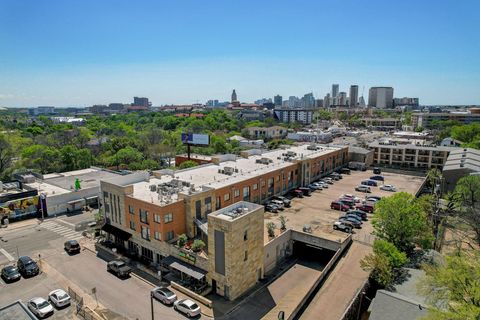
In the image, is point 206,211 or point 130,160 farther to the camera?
point 130,160

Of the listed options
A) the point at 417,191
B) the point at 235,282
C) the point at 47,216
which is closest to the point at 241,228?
the point at 235,282

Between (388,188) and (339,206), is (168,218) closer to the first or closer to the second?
(339,206)

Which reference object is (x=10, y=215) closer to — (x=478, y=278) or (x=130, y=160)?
(x=130, y=160)

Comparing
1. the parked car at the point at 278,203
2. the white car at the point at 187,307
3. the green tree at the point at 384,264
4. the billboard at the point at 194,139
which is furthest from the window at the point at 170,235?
the billboard at the point at 194,139

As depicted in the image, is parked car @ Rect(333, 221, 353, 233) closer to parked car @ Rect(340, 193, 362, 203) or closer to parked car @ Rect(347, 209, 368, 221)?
parked car @ Rect(347, 209, 368, 221)

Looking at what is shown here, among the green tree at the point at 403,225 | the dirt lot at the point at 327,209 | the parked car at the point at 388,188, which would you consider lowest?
the dirt lot at the point at 327,209

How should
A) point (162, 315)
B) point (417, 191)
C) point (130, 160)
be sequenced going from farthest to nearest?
1. point (130, 160)
2. point (417, 191)
3. point (162, 315)

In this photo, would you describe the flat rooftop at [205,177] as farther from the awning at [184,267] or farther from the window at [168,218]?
the awning at [184,267]
